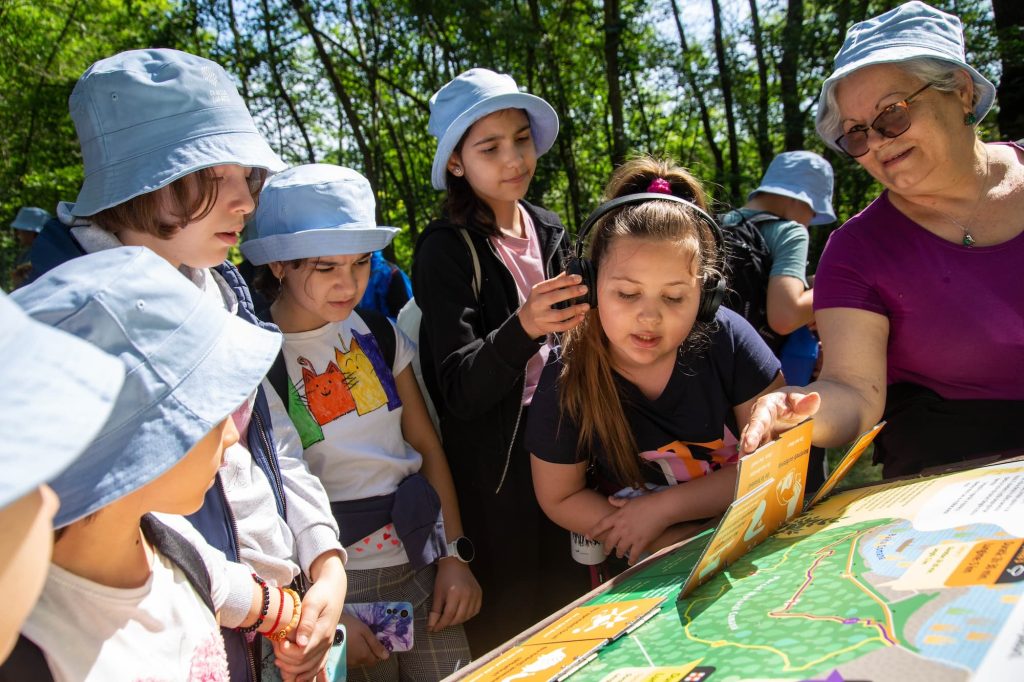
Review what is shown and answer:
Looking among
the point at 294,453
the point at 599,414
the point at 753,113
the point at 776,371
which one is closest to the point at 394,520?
the point at 294,453

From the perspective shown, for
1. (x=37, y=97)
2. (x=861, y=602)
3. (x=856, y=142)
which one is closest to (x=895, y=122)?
(x=856, y=142)

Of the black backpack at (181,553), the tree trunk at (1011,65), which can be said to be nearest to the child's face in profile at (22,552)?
the black backpack at (181,553)

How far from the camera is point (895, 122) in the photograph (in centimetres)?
213

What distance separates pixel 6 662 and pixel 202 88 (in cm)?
147

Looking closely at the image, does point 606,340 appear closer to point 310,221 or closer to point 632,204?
point 632,204

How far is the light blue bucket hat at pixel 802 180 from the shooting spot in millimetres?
4242

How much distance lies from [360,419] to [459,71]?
22.1 ft

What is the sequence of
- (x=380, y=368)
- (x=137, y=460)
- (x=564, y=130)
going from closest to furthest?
(x=137, y=460) → (x=380, y=368) → (x=564, y=130)

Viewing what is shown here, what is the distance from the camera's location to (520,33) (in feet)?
24.3

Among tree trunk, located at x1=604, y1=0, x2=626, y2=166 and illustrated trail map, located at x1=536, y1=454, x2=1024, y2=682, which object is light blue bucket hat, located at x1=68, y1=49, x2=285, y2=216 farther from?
tree trunk, located at x1=604, y1=0, x2=626, y2=166

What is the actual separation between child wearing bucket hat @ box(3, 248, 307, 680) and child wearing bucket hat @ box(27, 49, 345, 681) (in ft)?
1.49

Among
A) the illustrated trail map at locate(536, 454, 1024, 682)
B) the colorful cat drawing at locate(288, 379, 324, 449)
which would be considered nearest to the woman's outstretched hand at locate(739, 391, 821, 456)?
the illustrated trail map at locate(536, 454, 1024, 682)

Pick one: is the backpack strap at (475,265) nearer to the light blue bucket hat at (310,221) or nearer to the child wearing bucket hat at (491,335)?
the child wearing bucket hat at (491,335)

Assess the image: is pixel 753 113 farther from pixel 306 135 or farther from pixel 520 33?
pixel 306 135
